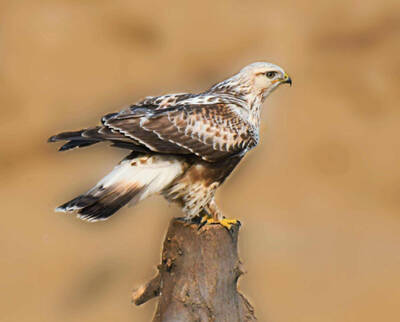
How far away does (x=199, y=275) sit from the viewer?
436cm

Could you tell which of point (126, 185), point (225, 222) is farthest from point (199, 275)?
point (126, 185)

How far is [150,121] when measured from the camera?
4258 millimetres

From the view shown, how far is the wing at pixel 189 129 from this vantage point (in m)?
4.20

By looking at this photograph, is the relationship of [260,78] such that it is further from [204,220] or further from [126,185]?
[126,185]

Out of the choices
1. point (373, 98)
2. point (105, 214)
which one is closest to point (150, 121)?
point (105, 214)

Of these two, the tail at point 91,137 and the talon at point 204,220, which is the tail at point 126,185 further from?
the talon at point 204,220

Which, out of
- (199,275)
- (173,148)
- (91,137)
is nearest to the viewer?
(91,137)

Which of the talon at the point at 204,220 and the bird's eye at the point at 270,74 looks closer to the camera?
the talon at the point at 204,220

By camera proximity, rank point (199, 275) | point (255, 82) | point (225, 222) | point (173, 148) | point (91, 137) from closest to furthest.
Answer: point (91, 137) < point (173, 148) < point (199, 275) < point (225, 222) < point (255, 82)

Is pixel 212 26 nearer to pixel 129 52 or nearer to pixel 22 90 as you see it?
pixel 129 52

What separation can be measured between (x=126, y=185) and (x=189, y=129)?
1.52 feet

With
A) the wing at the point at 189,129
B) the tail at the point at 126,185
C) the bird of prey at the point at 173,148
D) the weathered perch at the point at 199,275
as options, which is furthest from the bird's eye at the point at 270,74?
the weathered perch at the point at 199,275

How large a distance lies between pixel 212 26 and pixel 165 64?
2.65 feet

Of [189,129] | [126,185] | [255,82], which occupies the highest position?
[255,82]
